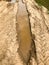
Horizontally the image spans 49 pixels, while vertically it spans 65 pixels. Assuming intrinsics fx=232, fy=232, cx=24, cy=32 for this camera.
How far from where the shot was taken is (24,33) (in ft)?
8.34

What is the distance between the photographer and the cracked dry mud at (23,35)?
2.16 m

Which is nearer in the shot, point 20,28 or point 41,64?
point 41,64

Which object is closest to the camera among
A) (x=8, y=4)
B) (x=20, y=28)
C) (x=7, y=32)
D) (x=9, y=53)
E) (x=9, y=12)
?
(x=9, y=53)

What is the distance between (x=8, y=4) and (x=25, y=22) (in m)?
0.44

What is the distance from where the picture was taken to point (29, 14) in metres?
2.73

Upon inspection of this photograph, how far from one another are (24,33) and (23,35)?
0.03 m

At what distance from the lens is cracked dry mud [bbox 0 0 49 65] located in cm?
216

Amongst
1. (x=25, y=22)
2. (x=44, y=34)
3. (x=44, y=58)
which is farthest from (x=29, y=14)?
(x=44, y=58)

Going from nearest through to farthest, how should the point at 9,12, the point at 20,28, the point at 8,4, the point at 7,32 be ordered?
the point at 7,32 → the point at 20,28 → the point at 9,12 → the point at 8,4

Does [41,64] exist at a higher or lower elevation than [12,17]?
lower

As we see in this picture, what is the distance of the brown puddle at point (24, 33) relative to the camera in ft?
7.35

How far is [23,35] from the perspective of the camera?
2.52 metres

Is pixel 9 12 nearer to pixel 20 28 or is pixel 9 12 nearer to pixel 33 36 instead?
pixel 20 28

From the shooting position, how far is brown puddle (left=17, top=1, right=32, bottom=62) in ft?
7.35
